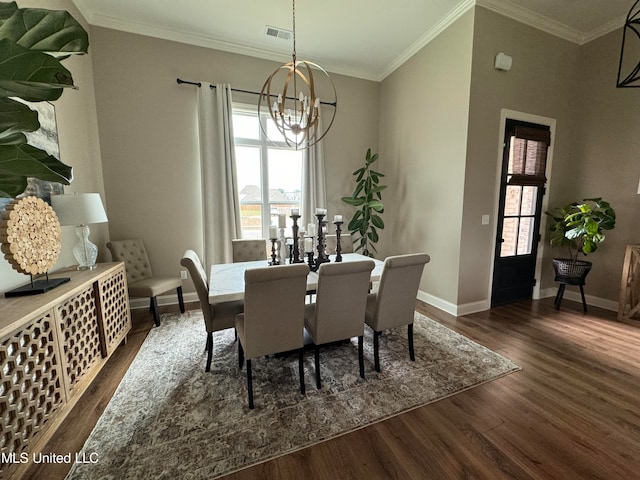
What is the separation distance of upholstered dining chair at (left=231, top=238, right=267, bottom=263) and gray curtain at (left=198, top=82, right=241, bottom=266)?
65 cm

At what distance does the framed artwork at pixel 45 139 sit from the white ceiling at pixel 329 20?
1.62 metres

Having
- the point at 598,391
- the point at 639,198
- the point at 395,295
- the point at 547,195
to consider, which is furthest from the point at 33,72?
the point at 639,198

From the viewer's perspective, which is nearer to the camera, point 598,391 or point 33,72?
point 33,72

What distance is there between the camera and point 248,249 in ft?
10.1

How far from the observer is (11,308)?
1.44 metres

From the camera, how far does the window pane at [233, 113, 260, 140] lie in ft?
12.4

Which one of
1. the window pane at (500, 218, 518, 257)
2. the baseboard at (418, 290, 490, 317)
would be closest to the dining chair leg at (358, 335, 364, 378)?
the baseboard at (418, 290, 490, 317)

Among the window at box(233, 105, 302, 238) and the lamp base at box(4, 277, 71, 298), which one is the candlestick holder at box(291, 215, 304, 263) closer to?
the window at box(233, 105, 302, 238)

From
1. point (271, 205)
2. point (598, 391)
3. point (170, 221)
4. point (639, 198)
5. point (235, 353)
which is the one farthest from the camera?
point (271, 205)

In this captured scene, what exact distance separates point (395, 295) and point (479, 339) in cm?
131

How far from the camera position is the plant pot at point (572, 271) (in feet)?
10.6

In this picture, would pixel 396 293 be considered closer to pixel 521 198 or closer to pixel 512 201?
pixel 512 201

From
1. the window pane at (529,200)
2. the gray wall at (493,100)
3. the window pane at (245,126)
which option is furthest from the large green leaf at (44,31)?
the window pane at (529,200)

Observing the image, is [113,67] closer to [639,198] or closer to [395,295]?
[395,295]
